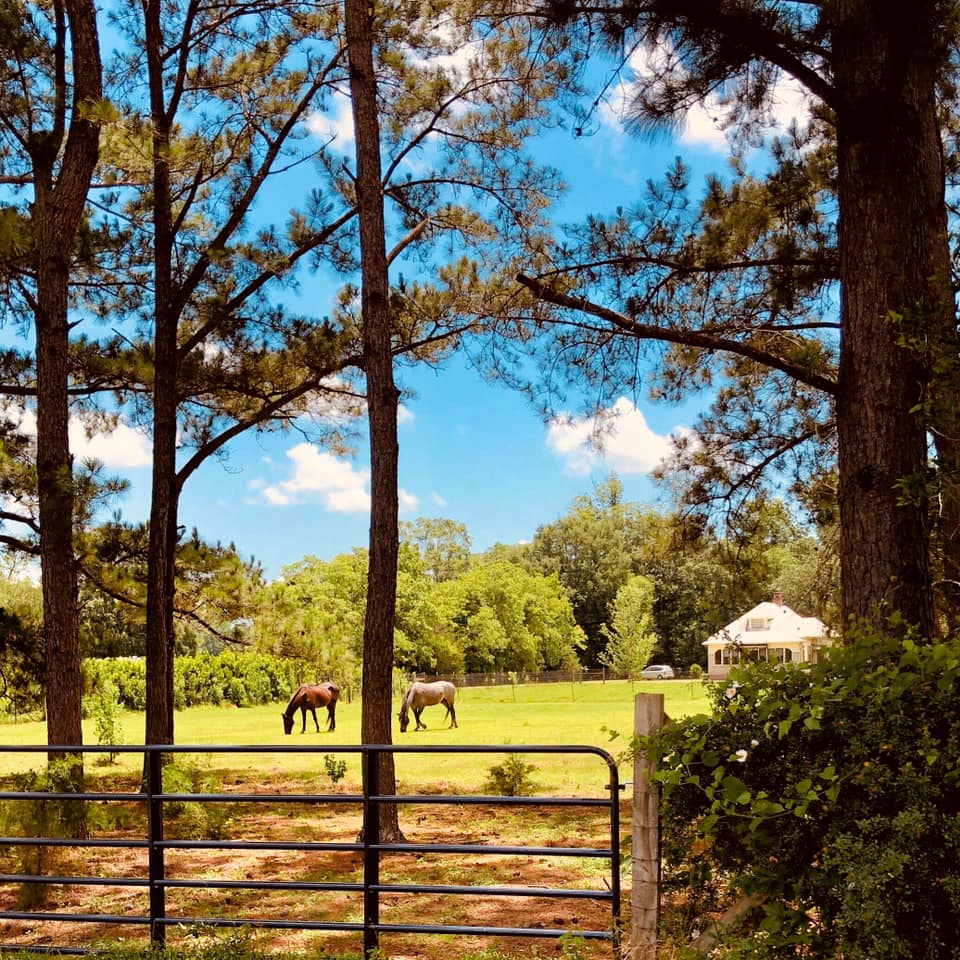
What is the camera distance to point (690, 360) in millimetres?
9156

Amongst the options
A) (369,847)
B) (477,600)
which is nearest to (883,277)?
(369,847)

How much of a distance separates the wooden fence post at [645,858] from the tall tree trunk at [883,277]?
2.01 m

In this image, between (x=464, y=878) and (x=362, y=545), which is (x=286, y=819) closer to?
(x=464, y=878)

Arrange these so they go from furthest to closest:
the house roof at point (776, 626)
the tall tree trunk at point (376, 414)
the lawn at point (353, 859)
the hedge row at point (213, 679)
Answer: the house roof at point (776, 626), the hedge row at point (213, 679), the tall tree trunk at point (376, 414), the lawn at point (353, 859)

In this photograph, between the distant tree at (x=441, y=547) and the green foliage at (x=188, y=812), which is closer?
the green foliage at (x=188, y=812)

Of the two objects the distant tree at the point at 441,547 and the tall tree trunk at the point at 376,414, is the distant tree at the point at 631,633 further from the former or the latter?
the tall tree trunk at the point at 376,414

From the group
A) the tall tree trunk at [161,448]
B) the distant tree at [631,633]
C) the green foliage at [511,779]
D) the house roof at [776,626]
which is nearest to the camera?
the tall tree trunk at [161,448]

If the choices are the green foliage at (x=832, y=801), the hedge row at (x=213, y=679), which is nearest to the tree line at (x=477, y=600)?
the hedge row at (x=213, y=679)

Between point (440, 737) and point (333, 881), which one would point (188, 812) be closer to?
point (333, 881)

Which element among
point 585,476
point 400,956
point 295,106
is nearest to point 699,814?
point 400,956

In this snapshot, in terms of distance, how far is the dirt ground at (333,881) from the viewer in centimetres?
582

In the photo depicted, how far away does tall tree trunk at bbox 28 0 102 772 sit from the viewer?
28.2 feet

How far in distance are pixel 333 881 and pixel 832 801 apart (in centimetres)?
500

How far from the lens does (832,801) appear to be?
9.76 feet
